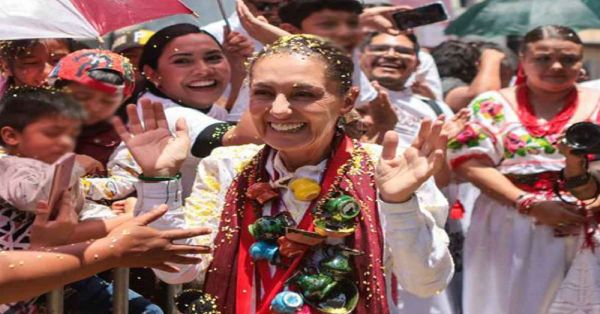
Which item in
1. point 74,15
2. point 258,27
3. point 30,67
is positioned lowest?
point 30,67

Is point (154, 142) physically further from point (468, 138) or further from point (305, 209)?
point (468, 138)

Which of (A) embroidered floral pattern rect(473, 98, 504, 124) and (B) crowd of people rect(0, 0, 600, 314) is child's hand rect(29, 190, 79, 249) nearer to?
(B) crowd of people rect(0, 0, 600, 314)

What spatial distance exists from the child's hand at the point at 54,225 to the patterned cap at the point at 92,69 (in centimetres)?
56

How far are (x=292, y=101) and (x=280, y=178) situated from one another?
0.24 m

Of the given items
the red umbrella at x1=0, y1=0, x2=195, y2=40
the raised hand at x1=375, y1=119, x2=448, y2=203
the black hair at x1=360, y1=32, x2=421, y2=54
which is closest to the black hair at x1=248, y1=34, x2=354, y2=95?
the raised hand at x1=375, y1=119, x2=448, y2=203

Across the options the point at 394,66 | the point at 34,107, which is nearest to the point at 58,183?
the point at 34,107

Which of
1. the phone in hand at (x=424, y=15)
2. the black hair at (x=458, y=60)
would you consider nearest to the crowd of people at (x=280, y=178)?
the phone in hand at (x=424, y=15)

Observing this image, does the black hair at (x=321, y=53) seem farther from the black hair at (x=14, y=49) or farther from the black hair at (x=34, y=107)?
the black hair at (x=14, y=49)

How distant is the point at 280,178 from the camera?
383cm

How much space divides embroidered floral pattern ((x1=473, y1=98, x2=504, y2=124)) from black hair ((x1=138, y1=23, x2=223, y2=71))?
54.1 inches

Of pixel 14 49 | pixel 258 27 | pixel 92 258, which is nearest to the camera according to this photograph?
pixel 92 258

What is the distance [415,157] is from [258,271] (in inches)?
23.0

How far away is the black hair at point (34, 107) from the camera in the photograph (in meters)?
3.86

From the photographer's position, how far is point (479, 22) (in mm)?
6320
